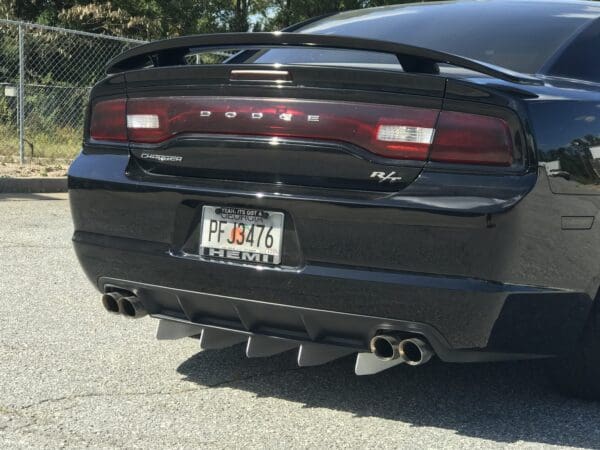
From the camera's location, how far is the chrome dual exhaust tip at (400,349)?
3096mm

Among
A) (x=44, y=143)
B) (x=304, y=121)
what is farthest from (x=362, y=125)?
(x=44, y=143)

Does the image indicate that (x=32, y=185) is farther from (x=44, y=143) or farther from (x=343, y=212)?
(x=343, y=212)

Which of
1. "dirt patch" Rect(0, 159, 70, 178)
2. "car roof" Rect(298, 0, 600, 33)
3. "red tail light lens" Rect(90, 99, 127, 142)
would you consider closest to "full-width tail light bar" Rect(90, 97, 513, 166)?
"red tail light lens" Rect(90, 99, 127, 142)

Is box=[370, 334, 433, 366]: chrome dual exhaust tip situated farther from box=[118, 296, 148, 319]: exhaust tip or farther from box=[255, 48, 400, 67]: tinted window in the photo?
box=[255, 48, 400, 67]: tinted window

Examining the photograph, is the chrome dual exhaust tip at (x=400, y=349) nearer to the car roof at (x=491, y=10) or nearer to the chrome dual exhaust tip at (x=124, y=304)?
the chrome dual exhaust tip at (x=124, y=304)

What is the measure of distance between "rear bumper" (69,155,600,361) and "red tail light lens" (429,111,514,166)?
11 cm

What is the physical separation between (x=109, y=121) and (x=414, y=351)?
4.76ft

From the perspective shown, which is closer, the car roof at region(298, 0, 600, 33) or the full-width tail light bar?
the full-width tail light bar

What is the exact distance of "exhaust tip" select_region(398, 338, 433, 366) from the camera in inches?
122

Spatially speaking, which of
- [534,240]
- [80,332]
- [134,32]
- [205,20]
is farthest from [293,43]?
[205,20]

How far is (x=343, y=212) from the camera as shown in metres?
3.04

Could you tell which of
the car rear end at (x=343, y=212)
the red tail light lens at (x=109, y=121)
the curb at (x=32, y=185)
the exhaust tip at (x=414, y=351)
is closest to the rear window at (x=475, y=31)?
the car rear end at (x=343, y=212)

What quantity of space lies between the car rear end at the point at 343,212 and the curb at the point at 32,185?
707 cm

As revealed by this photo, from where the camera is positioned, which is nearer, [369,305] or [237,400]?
[369,305]
